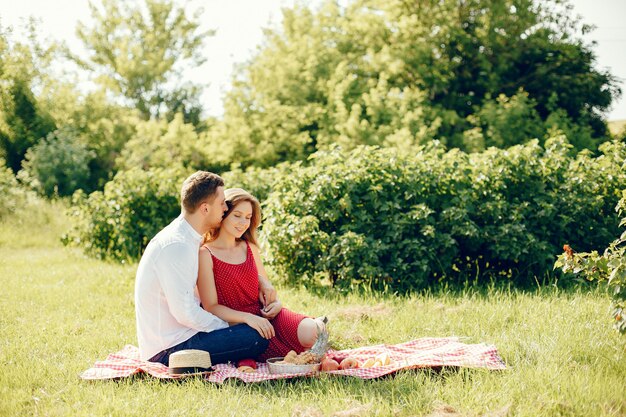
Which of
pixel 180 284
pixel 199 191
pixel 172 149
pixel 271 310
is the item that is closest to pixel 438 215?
pixel 271 310

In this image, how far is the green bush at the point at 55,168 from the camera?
19.5 m

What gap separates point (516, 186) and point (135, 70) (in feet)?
87.2

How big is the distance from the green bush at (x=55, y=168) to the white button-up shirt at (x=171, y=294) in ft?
52.3

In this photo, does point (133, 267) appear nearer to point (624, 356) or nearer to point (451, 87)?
point (624, 356)

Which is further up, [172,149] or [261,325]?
[172,149]

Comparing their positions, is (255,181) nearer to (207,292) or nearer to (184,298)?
(207,292)

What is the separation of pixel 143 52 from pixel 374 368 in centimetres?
2979

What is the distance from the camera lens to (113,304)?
7.09 metres

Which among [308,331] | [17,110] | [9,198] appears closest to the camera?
[308,331]

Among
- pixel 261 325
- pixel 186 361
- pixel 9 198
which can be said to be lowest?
pixel 186 361

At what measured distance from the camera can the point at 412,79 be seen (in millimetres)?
19188

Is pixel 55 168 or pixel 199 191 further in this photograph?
pixel 55 168

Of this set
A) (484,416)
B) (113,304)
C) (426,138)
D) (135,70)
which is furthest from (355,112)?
(135,70)

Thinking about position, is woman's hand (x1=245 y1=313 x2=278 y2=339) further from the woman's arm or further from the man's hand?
the man's hand
